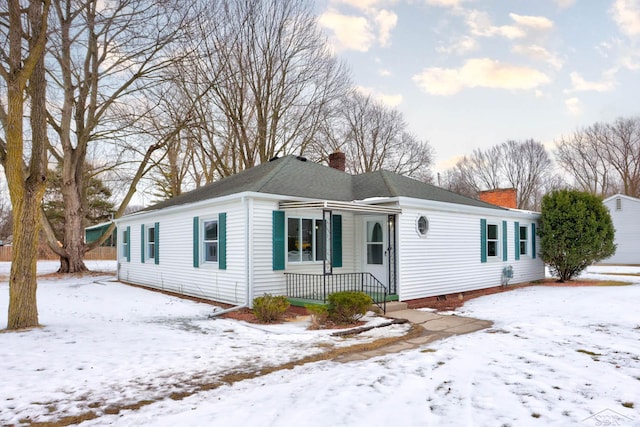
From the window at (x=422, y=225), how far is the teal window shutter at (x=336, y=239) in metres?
2.06

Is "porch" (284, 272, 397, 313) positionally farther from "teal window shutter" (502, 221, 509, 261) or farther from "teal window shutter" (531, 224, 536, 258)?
"teal window shutter" (531, 224, 536, 258)

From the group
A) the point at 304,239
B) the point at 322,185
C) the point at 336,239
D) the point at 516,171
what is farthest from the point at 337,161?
the point at 516,171

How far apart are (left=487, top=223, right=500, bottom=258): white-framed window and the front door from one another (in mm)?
4726

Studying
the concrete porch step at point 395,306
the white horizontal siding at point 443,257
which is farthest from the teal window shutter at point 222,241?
the white horizontal siding at point 443,257

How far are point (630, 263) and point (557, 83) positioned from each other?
17340 mm

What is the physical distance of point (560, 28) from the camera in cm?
1299

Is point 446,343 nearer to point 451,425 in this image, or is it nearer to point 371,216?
point 451,425

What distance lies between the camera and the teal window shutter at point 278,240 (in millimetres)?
9727

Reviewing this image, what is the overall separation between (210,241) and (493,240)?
9.06m

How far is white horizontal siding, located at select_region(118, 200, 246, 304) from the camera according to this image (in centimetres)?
984

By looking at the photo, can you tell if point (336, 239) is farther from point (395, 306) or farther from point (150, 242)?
point (150, 242)

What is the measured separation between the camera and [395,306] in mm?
9688

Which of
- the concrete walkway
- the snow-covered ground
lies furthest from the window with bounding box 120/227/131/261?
the concrete walkway

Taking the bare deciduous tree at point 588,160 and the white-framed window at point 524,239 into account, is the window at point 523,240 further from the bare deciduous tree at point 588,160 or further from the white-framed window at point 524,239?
the bare deciduous tree at point 588,160
